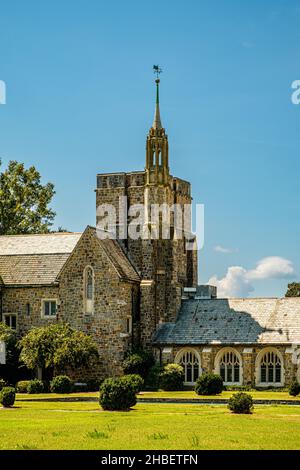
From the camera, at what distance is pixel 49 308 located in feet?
198

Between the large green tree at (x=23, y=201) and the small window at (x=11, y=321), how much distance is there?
1825cm

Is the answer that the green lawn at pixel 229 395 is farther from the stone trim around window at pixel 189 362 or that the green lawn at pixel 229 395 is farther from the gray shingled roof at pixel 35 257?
the gray shingled roof at pixel 35 257

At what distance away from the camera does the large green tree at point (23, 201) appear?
259 ft

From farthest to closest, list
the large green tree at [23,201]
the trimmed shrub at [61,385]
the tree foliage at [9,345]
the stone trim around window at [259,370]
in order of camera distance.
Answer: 1. the large green tree at [23,201]
2. the tree foliage at [9,345]
3. the stone trim around window at [259,370]
4. the trimmed shrub at [61,385]

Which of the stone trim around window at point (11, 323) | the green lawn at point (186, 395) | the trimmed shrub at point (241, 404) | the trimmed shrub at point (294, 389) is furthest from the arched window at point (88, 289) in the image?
the trimmed shrub at point (241, 404)

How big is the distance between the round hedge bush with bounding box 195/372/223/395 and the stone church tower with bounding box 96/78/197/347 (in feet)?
33.6

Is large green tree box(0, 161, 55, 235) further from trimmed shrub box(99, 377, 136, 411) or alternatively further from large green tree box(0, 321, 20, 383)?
trimmed shrub box(99, 377, 136, 411)

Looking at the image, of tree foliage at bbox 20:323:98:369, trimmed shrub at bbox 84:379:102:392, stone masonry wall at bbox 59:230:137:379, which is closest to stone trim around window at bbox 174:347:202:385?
stone masonry wall at bbox 59:230:137:379

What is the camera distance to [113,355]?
189 ft

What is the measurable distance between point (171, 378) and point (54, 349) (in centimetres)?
737

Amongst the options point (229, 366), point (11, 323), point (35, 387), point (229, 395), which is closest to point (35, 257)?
point (11, 323)

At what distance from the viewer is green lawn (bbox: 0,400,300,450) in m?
26.6

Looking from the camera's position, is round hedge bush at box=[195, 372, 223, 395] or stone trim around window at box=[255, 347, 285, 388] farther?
stone trim around window at box=[255, 347, 285, 388]

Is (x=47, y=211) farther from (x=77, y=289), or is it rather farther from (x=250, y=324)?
(x=250, y=324)
